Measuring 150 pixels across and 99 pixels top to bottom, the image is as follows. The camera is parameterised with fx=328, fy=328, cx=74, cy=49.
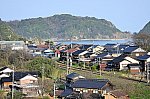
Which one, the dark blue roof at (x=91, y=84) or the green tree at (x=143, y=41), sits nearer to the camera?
the dark blue roof at (x=91, y=84)

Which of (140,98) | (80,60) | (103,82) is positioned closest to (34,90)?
(103,82)

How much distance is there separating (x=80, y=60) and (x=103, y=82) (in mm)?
10931

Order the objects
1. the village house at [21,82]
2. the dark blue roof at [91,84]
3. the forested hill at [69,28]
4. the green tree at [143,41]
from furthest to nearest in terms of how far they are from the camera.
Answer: the forested hill at [69,28] < the green tree at [143,41] < the village house at [21,82] < the dark blue roof at [91,84]

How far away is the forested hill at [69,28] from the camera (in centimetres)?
9464

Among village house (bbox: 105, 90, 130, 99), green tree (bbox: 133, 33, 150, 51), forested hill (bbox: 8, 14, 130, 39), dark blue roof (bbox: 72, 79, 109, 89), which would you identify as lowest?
village house (bbox: 105, 90, 130, 99)

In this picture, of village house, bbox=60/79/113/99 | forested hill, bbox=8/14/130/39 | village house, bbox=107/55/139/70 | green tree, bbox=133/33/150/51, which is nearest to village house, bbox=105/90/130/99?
village house, bbox=60/79/113/99

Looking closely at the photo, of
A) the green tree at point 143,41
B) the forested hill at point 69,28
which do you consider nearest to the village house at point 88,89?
the green tree at point 143,41

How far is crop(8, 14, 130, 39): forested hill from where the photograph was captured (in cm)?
9464

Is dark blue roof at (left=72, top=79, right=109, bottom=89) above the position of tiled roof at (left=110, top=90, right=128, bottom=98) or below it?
above

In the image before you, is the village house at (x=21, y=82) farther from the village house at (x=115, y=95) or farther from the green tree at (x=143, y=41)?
the green tree at (x=143, y=41)

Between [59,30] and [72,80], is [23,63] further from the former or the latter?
[59,30]

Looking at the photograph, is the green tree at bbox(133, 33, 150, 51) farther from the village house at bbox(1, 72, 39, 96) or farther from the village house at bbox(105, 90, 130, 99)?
the village house at bbox(105, 90, 130, 99)

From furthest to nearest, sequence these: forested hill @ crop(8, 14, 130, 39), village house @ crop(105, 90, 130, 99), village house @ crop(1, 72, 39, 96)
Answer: forested hill @ crop(8, 14, 130, 39) → village house @ crop(1, 72, 39, 96) → village house @ crop(105, 90, 130, 99)

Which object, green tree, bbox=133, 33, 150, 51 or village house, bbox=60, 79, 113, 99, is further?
green tree, bbox=133, 33, 150, 51
